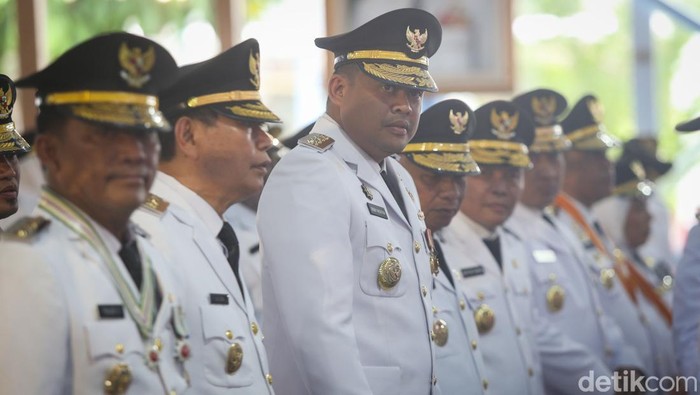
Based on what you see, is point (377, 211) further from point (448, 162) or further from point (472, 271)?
point (472, 271)

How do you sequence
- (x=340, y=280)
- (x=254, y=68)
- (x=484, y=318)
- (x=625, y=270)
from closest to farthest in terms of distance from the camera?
(x=340, y=280), (x=254, y=68), (x=484, y=318), (x=625, y=270)

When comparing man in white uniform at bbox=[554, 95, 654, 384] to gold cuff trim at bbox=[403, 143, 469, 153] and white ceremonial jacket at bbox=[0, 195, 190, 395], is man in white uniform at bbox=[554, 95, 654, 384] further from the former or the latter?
white ceremonial jacket at bbox=[0, 195, 190, 395]

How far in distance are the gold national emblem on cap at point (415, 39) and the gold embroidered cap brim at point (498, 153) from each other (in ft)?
4.36

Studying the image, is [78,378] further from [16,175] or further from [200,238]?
[16,175]

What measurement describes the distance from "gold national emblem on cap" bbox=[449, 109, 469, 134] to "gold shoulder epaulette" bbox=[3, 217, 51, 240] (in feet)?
7.48

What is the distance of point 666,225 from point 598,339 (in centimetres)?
398

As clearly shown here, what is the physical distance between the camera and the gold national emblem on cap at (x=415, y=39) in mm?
3783

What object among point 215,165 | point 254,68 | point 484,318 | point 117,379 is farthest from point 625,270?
point 117,379

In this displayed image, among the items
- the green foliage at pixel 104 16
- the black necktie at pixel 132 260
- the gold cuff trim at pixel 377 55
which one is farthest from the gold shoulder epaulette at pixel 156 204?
the green foliage at pixel 104 16

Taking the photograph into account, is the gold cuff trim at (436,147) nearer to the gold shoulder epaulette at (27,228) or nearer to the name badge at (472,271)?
the name badge at (472,271)

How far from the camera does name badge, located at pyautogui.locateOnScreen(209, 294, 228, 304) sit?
123 inches

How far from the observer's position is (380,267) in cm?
353

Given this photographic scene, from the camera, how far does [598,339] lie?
5844 mm

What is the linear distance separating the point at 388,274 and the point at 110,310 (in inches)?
46.9
